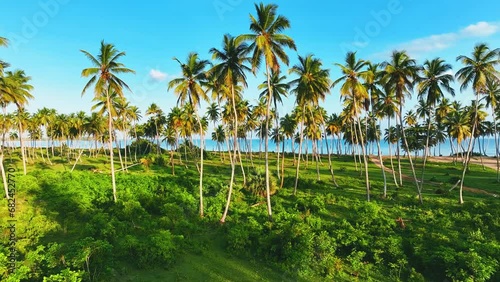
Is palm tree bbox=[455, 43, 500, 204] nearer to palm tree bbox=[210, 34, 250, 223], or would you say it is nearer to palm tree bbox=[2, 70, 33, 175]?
palm tree bbox=[210, 34, 250, 223]

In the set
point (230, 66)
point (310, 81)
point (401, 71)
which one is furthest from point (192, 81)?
point (401, 71)

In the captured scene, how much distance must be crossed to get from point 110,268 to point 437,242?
75.5ft

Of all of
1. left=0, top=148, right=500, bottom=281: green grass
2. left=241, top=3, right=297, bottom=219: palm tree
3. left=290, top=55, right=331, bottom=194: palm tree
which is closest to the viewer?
left=0, top=148, right=500, bottom=281: green grass

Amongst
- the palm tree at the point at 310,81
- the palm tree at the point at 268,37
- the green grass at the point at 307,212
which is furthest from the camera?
the palm tree at the point at 310,81

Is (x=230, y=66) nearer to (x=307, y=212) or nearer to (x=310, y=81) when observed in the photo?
(x=310, y=81)

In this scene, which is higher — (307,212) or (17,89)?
(17,89)

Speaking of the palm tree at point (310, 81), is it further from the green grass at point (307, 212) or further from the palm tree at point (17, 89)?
the palm tree at point (17, 89)

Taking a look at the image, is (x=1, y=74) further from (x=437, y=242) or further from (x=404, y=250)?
(x=437, y=242)

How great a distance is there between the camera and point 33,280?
14.6 meters

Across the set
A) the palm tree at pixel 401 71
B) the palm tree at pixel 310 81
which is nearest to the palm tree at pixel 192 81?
the palm tree at pixel 310 81

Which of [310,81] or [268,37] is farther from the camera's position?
[310,81]

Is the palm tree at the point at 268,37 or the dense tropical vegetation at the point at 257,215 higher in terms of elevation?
the palm tree at the point at 268,37

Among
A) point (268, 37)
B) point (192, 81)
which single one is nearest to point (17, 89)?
point (192, 81)

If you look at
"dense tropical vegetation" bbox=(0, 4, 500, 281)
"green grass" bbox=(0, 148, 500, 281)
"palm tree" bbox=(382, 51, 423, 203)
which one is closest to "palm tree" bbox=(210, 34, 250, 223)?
"dense tropical vegetation" bbox=(0, 4, 500, 281)
